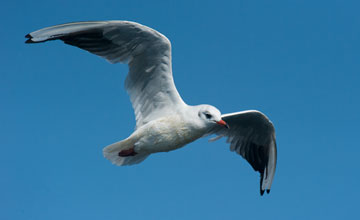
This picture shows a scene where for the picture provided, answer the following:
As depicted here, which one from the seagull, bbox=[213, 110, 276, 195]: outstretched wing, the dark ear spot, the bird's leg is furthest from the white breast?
bbox=[213, 110, 276, 195]: outstretched wing

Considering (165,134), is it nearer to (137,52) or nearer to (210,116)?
(210,116)

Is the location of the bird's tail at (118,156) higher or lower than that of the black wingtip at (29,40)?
lower

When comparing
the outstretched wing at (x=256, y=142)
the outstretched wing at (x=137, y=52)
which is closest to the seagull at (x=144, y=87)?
the outstretched wing at (x=137, y=52)

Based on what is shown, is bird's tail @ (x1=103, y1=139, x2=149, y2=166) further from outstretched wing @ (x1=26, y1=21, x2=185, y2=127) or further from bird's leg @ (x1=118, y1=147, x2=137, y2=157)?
outstretched wing @ (x1=26, y1=21, x2=185, y2=127)

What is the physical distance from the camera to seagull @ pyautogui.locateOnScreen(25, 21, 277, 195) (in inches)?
259

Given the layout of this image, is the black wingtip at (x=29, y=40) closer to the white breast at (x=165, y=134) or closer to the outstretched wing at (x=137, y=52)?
the outstretched wing at (x=137, y=52)

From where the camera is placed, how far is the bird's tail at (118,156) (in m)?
7.11

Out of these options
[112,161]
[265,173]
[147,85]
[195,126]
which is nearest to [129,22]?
[147,85]

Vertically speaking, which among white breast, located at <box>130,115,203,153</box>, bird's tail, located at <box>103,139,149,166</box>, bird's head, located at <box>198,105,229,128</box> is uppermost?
bird's head, located at <box>198,105,229,128</box>

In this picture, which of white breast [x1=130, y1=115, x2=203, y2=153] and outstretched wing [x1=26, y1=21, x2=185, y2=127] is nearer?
outstretched wing [x1=26, y1=21, x2=185, y2=127]

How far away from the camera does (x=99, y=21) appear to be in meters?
6.69

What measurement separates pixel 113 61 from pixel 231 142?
9.24ft

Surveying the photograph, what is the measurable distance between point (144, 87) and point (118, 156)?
1.11 m

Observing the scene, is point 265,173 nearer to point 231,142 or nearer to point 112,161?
point 231,142
